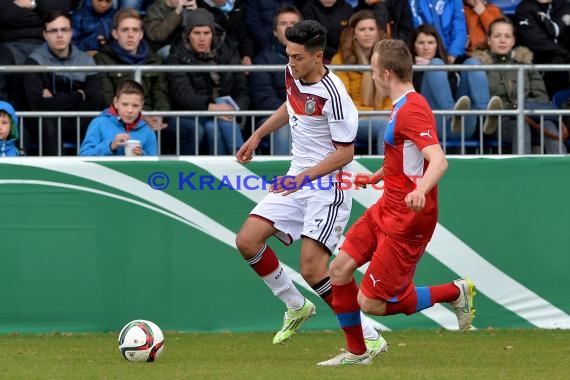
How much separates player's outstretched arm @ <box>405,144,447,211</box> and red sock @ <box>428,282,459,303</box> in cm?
134

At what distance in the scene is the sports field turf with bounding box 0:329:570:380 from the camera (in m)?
8.71

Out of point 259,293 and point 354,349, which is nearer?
point 354,349

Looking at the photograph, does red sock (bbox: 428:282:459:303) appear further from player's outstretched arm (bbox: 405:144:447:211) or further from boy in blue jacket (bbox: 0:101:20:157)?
boy in blue jacket (bbox: 0:101:20:157)

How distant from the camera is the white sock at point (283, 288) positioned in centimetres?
1045

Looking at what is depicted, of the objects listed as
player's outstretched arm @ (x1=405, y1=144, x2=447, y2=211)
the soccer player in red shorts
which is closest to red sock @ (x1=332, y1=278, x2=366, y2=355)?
the soccer player in red shorts

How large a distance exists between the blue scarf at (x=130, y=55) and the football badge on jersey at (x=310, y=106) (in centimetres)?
424

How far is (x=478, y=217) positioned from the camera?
11.8 metres

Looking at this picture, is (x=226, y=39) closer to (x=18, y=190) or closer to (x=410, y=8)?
(x=410, y=8)

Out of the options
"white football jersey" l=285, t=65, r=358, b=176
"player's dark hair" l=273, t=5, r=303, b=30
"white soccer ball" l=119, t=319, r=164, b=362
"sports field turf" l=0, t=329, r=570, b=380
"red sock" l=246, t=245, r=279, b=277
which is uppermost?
"player's dark hair" l=273, t=5, r=303, b=30

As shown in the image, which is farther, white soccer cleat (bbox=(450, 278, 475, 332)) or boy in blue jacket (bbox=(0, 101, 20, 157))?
boy in blue jacket (bbox=(0, 101, 20, 157))

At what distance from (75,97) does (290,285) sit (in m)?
3.46

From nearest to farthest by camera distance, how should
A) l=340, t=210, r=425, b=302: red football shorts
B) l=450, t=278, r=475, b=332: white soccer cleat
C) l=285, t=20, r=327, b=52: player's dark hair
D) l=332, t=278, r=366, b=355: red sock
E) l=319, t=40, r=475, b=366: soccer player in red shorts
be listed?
1. l=319, t=40, r=475, b=366: soccer player in red shorts
2. l=340, t=210, r=425, b=302: red football shorts
3. l=332, t=278, r=366, b=355: red sock
4. l=450, t=278, r=475, b=332: white soccer cleat
5. l=285, t=20, r=327, b=52: player's dark hair

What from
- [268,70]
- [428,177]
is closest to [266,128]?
[268,70]

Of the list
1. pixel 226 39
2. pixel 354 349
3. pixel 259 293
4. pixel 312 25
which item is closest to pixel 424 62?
pixel 226 39
